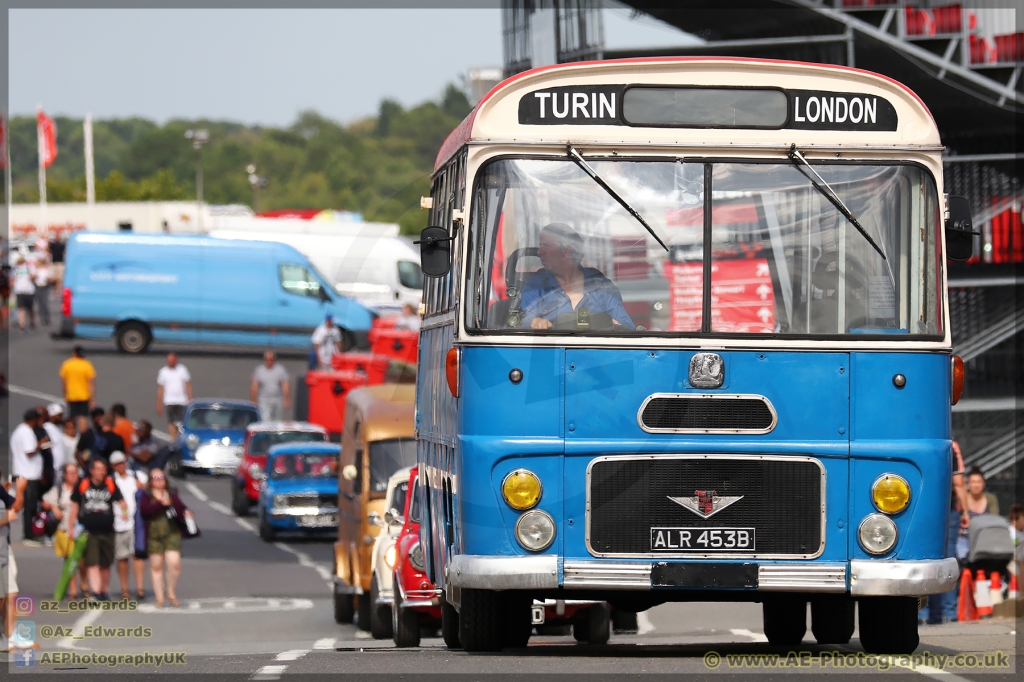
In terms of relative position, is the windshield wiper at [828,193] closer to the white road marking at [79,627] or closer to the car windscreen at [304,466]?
the white road marking at [79,627]

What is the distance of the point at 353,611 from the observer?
19391 millimetres

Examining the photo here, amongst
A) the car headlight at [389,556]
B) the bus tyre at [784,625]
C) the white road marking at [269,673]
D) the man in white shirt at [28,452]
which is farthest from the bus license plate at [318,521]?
the white road marking at [269,673]

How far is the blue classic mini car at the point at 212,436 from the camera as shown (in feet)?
112

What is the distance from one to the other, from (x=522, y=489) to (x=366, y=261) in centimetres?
3966

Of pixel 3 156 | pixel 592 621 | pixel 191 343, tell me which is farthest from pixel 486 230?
pixel 191 343

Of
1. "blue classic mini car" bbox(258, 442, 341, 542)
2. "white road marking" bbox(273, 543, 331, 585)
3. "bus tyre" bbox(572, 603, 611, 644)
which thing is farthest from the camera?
"blue classic mini car" bbox(258, 442, 341, 542)

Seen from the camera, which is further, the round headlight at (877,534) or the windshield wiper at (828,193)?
the windshield wiper at (828,193)

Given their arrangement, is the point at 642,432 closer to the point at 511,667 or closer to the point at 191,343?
the point at 511,667

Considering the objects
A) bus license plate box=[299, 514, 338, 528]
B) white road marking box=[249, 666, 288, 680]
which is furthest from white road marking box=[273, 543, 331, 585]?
white road marking box=[249, 666, 288, 680]

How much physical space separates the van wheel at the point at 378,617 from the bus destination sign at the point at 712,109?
810 centimetres

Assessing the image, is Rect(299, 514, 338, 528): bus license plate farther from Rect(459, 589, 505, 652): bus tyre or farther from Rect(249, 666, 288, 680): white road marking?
Rect(249, 666, 288, 680): white road marking

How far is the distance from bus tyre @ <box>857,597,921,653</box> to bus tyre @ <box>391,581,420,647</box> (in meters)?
5.31

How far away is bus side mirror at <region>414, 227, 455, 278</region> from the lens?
32.8ft

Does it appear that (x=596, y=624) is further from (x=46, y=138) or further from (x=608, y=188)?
(x=46, y=138)
